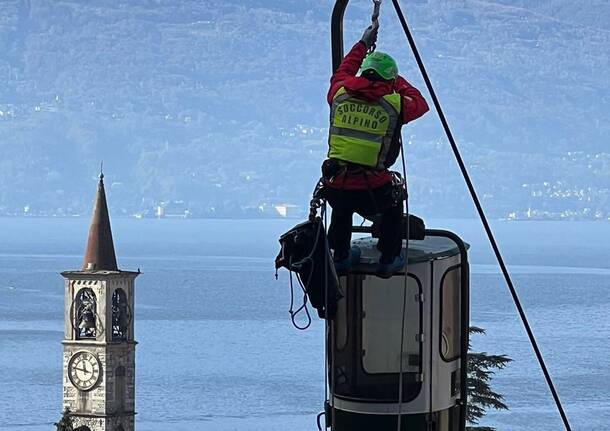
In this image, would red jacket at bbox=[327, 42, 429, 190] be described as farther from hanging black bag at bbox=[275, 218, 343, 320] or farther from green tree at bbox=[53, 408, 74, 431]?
green tree at bbox=[53, 408, 74, 431]

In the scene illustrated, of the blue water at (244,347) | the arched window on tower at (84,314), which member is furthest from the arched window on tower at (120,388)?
the blue water at (244,347)

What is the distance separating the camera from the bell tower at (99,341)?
44969mm

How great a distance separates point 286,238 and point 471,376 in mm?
14678

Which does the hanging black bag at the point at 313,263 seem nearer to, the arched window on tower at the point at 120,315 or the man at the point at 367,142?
the man at the point at 367,142

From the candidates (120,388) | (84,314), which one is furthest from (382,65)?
(120,388)

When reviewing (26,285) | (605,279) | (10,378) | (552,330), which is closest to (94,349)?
(10,378)

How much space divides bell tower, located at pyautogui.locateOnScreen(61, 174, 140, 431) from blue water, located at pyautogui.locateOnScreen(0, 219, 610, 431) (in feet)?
48.5

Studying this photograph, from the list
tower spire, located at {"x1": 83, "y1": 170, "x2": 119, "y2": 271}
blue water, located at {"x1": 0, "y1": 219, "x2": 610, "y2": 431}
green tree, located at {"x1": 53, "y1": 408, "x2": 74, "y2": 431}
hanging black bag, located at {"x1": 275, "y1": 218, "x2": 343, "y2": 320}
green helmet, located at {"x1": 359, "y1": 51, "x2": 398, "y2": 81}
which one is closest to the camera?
hanging black bag, located at {"x1": 275, "y1": 218, "x2": 343, "y2": 320}

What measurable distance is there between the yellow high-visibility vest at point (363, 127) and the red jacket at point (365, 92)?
2 centimetres

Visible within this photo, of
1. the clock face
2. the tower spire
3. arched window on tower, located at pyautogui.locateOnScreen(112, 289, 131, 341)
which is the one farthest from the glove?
the tower spire

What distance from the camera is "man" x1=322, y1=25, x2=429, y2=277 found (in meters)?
6.49

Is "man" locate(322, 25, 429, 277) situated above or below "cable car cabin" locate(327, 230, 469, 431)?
above

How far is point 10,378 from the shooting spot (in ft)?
274

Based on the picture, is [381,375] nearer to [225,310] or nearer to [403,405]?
[403,405]
